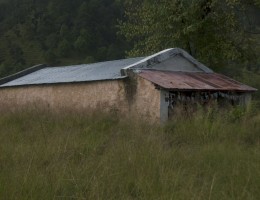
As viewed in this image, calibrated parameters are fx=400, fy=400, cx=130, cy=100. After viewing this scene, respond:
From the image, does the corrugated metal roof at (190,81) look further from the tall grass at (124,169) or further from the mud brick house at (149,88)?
the tall grass at (124,169)

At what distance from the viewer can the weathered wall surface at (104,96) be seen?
1361cm

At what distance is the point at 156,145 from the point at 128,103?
8755mm

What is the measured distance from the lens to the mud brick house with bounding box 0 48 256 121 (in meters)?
13.4

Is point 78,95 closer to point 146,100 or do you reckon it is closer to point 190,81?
point 146,100

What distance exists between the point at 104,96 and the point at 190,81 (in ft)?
10.7

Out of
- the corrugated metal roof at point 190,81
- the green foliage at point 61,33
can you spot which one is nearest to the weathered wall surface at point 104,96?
the corrugated metal roof at point 190,81

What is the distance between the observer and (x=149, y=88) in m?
13.6

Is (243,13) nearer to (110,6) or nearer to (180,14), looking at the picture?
(180,14)

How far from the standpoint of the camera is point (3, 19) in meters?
69.1

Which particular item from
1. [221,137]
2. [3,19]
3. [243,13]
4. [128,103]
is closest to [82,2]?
[3,19]

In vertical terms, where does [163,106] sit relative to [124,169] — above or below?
below

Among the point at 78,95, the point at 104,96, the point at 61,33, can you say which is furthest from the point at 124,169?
the point at 61,33

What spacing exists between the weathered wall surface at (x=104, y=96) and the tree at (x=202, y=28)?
6.02 meters

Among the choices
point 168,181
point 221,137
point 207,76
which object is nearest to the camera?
point 168,181
